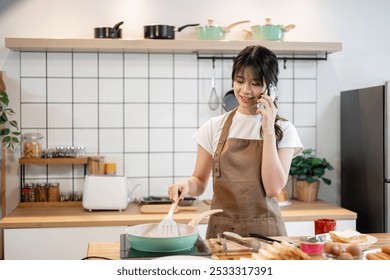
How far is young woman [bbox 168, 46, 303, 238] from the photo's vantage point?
1.50 meters

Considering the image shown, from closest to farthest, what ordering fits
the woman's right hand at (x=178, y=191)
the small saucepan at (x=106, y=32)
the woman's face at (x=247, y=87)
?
the woman's right hand at (x=178, y=191) < the woman's face at (x=247, y=87) < the small saucepan at (x=106, y=32)

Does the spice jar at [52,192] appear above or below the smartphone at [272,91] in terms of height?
below

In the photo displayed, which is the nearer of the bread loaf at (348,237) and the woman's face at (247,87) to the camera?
the bread loaf at (348,237)

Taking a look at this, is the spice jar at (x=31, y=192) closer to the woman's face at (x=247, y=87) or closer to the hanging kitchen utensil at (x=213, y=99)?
the hanging kitchen utensil at (x=213, y=99)

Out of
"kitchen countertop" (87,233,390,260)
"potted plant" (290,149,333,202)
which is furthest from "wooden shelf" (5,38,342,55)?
"kitchen countertop" (87,233,390,260)

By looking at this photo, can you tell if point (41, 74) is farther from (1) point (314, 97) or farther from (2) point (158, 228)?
(2) point (158, 228)

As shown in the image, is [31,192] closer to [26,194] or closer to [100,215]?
[26,194]

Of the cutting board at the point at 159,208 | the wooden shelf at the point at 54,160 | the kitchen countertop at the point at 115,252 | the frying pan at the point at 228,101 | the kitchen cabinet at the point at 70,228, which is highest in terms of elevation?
the frying pan at the point at 228,101

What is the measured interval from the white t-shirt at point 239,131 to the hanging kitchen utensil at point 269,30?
87 cm

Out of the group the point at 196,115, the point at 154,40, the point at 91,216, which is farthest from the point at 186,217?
the point at 154,40

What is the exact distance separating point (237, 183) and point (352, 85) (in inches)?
51.0

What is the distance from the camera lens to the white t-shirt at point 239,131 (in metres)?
1.57

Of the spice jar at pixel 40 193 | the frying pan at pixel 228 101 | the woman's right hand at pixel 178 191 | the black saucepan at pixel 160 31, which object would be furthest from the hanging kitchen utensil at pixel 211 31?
the woman's right hand at pixel 178 191

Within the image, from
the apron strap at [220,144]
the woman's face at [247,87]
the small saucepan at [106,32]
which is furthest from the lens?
the small saucepan at [106,32]
